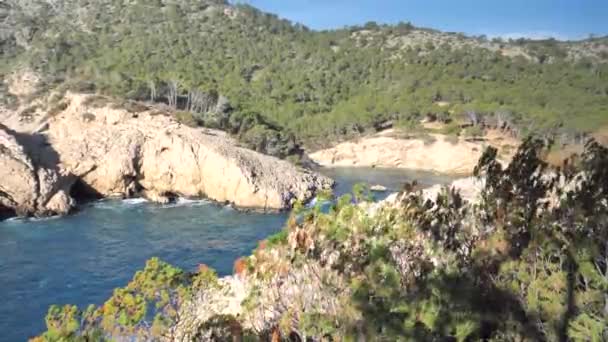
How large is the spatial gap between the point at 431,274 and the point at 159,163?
3975cm

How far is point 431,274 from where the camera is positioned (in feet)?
35.3

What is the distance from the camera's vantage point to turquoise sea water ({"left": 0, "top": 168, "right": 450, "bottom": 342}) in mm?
25398

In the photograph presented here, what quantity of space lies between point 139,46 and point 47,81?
2521 cm

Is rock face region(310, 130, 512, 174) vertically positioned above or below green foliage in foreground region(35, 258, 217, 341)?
above

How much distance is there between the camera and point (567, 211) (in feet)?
36.1

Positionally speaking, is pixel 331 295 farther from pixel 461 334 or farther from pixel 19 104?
pixel 19 104

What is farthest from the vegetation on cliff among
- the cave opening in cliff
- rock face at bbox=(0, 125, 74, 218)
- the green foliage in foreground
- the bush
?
the bush

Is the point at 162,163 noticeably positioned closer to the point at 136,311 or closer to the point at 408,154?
the point at 408,154

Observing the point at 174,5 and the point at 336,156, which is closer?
the point at 336,156

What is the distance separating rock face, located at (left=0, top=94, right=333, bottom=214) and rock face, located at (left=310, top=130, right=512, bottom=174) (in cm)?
2695

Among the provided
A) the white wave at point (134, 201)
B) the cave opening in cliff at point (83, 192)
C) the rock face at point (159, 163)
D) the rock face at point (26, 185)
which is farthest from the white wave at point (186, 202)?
the rock face at point (26, 185)

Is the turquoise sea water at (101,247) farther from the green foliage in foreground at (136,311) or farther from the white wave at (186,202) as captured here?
the green foliage in foreground at (136,311)

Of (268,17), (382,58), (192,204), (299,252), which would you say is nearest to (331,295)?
(299,252)

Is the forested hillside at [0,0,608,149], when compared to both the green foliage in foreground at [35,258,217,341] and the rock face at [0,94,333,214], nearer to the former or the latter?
the rock face at [0,94,333,214]
